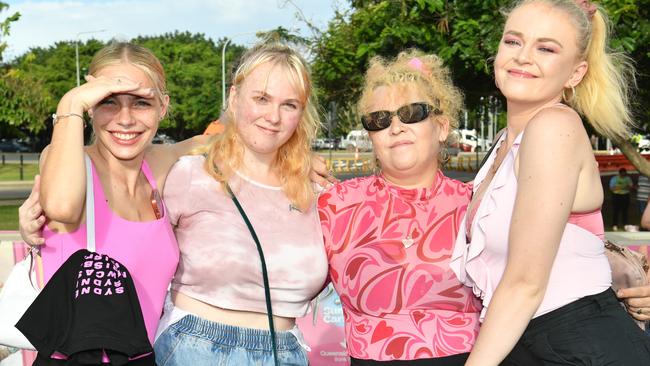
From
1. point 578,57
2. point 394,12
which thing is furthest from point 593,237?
point 394,12

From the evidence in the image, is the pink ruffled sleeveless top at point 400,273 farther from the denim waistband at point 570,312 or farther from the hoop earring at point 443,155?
the denim waistband at point 570,312

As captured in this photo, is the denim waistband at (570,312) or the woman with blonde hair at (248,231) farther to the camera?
the woman with blonde hair at (248,231)

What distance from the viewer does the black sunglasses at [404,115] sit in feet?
9.16

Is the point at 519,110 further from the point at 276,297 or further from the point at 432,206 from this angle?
the point at 276,297

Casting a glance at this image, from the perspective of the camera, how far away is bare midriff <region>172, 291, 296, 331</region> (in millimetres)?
2662

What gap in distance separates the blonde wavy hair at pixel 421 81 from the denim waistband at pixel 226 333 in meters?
1.02

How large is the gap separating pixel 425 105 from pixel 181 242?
44.2 inches

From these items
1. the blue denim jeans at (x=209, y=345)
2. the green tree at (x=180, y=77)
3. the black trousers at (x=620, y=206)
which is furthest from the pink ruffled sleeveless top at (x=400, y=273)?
the green tree at (x=180, y=77)

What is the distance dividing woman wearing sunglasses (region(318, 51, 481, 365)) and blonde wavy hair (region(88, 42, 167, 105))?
839 mm

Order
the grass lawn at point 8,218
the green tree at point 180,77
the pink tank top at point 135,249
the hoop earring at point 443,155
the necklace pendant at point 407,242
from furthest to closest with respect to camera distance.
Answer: the green tree at point 180,77, the grass lawn at point 8,218, the hoop earring at point 443,155, the necklace pendant at point 407,242, the pink tank top at point 135,249

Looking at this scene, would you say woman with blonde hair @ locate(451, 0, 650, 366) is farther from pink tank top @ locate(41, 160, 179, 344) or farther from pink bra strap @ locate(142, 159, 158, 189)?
pink bra strap @ locate(142, 159, 158, 189)

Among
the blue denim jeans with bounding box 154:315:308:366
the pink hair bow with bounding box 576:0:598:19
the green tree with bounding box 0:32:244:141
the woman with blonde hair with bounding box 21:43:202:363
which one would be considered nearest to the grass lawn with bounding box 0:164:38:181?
the green tree with bounding box 0:32:244:141

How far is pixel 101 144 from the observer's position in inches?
104

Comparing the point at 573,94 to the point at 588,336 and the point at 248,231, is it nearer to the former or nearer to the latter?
the point at 588,336
